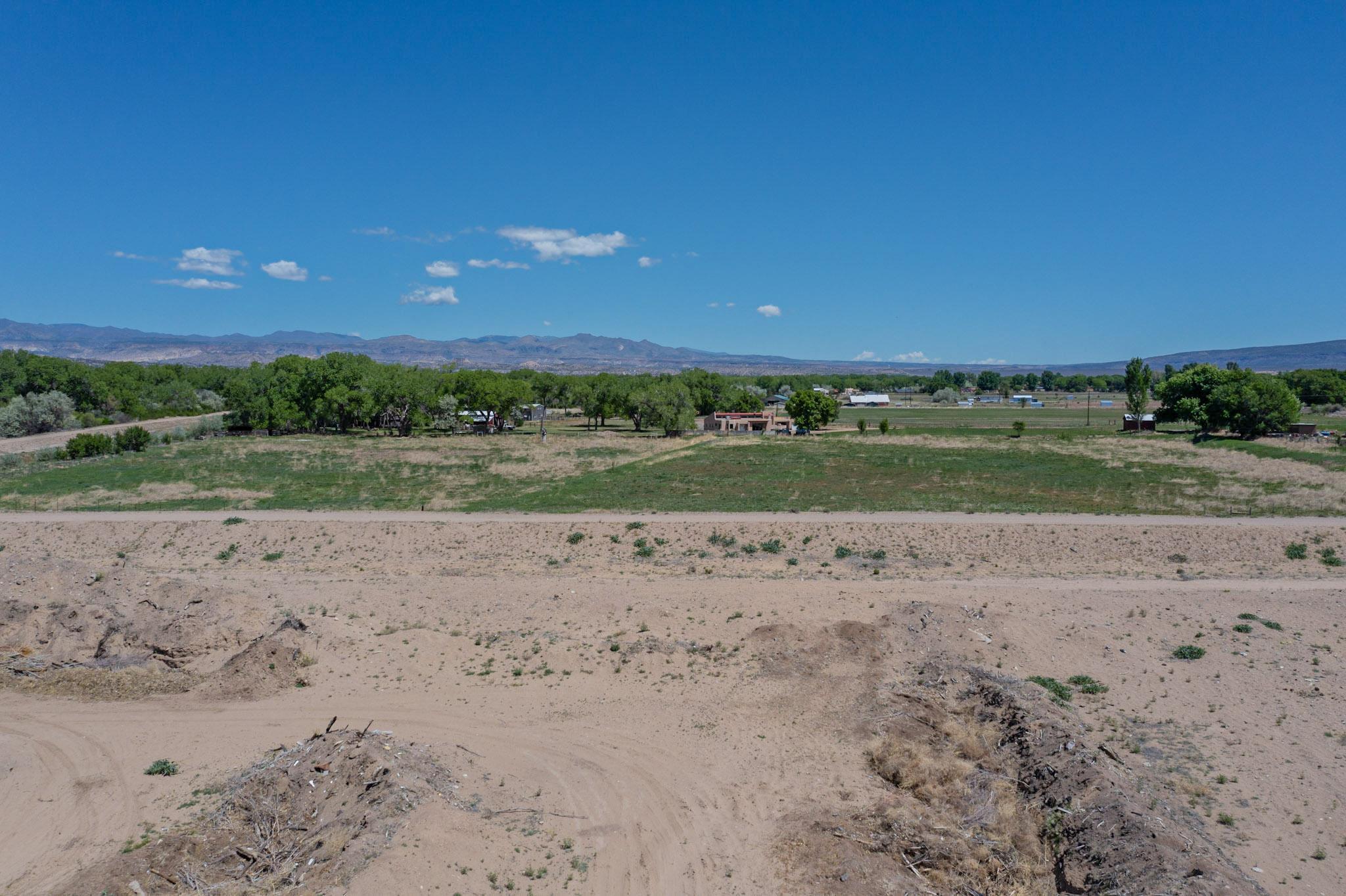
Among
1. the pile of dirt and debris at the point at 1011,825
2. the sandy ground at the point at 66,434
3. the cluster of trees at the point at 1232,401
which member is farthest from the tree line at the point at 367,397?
the pile of dirt and debris at the point at 1011,825

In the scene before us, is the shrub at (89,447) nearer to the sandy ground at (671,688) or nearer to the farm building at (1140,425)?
the sandy ground at (671,688)

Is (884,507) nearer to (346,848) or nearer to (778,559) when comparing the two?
(778,559)

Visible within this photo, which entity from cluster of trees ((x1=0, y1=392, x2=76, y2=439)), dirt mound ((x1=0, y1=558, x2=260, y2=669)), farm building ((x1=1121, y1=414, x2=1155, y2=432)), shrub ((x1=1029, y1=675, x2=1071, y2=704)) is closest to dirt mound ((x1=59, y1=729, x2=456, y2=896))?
dirt mound ((x1=0, y1=558, x2=260, y2=669))


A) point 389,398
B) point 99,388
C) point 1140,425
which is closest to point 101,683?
point 389,398

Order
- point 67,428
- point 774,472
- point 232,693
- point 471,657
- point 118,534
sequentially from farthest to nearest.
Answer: point 67,428, point 774,472, point 118,534, point 471,657, point 232,693

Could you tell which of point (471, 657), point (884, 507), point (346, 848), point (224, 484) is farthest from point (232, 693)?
point (224, 484)

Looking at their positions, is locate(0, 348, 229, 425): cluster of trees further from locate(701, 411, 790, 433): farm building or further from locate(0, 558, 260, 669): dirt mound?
locate(0, 558, 260, 669): dirt mound
